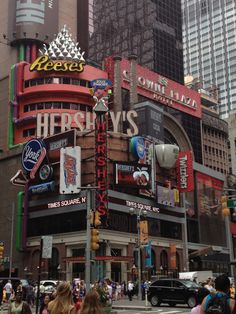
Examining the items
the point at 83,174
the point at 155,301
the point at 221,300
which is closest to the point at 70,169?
the point at 83,174

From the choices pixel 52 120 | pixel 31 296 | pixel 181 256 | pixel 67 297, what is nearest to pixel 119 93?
pixel 52 120

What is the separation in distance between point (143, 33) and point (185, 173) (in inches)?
2990

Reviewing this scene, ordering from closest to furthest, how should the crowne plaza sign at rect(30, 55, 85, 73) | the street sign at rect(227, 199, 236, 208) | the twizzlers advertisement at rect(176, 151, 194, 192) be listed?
the street sign at rect(227, 199, 236, 208) → the twizzlers advertisement at rect(176, 151, 194, 192) → the crowne plaza sign at rect(30, 55, 85, 73)

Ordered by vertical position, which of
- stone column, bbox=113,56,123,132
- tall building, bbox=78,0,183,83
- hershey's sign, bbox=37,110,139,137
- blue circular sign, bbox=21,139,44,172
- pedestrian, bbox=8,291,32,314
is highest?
tall building, bbox=78,0,183,83

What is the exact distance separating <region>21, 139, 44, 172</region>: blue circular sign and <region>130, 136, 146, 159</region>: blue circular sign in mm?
12322

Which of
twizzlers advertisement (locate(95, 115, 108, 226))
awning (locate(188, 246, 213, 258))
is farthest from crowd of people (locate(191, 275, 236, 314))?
awning (locate(188, 246, 213, 258))

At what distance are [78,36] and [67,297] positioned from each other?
4024 inches

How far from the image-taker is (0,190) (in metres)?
75.9

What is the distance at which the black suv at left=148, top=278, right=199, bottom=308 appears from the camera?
1374 inches

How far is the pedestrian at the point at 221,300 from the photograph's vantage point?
828cm

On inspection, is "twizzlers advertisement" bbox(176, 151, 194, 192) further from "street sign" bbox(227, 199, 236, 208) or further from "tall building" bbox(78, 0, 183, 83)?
"tall building" bbox(78, 0, 183, 83)

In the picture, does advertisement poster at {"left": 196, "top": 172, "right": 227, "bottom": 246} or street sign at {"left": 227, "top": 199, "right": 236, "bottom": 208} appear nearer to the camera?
street sign at {"left": 227, "top": 199, "right": 236, "bottom": 208}

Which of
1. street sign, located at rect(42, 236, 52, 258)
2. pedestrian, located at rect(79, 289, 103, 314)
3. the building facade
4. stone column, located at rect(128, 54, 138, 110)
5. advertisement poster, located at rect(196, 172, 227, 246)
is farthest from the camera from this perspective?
stone column, located at rect(128, 54, 138, 110)

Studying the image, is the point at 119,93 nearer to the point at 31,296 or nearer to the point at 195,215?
the point at 195,215
